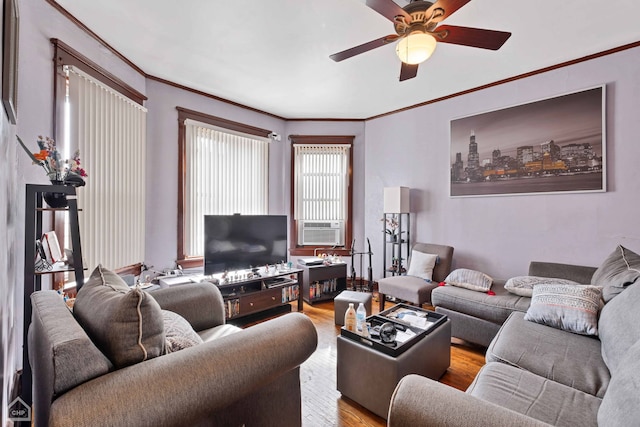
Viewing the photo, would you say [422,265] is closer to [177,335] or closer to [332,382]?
[332,382]

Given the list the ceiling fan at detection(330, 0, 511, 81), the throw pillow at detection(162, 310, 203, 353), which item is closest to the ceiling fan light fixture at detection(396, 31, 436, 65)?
the ceiling fan at detection(330, 0, 511, 81)

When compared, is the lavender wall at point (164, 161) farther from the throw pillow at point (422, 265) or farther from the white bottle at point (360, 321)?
the throw pillow at point (422, 265)

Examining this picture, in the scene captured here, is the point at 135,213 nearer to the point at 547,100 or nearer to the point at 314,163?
the point at 314,163

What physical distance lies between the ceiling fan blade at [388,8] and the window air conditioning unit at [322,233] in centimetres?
322

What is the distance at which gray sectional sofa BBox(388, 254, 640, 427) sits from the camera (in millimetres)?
895

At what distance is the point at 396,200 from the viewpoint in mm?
3801

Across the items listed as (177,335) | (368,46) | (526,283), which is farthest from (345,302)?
(368,46)

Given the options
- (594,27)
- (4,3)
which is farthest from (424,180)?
(4,3)

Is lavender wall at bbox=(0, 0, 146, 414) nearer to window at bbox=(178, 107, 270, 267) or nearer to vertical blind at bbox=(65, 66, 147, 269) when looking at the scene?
vertical blind at bbox=(65, 66, 147, 269)

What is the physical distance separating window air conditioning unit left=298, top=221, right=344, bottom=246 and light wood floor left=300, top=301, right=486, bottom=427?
1705mm

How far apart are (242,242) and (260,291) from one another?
609 mm

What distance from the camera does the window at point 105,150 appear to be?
7.40 ft

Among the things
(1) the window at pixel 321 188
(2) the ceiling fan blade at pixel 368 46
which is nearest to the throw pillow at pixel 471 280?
(1) the window at pixel 321 188

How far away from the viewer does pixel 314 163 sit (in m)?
4.59
